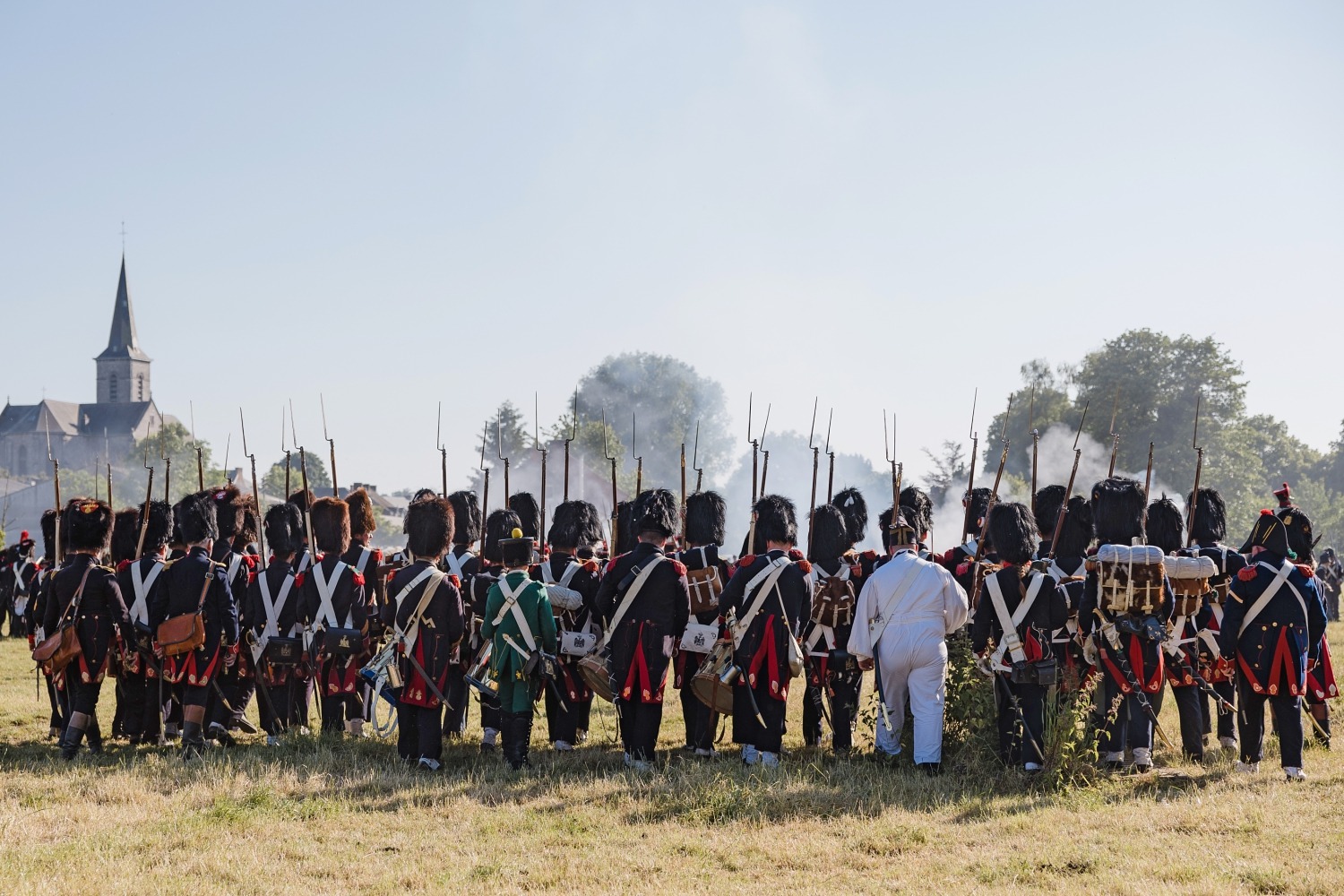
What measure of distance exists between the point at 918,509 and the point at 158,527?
6.38m

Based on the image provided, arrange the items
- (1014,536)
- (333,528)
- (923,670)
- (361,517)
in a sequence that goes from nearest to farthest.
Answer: (923,670)
(1014,536)
(333,528)
(361,517)

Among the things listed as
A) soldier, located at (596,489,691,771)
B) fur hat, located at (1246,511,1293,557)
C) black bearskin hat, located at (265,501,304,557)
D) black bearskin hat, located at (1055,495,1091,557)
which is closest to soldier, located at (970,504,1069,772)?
black bearskin hat, located at (1055,495,1091,557)

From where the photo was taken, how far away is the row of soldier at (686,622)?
855cm

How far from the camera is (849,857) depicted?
664 cm

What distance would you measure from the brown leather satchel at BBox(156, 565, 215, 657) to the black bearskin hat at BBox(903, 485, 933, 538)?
217 inches

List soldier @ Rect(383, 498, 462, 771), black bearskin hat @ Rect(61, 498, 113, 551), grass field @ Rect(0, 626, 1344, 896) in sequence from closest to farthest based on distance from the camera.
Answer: grass field @ Rect(0, 626, 1344, 896)
soldier @ Rect(383, 498, 462, 771)
black bearskin hat @ Rect(61, 498, 113, 551)

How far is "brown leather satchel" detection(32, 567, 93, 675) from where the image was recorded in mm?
9461

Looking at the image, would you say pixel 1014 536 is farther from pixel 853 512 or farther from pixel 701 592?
Result: pixel 853 512

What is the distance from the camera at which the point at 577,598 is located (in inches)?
369

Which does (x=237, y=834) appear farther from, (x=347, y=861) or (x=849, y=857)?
(x=849, y=857)

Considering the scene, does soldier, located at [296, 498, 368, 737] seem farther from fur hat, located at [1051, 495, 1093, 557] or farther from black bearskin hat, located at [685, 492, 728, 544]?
fur hat, located at [1051, 495, 1093, 557]

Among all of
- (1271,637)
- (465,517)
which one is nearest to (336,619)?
(465,517)

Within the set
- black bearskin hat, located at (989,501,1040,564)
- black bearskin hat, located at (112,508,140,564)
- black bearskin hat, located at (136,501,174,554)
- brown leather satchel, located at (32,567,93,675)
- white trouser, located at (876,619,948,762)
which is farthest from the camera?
black bearskin hat, located at (112,508,140,564)

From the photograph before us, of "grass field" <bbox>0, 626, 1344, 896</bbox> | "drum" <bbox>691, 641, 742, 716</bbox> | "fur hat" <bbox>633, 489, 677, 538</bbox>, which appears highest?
"fur hat" <bbox>633, 489, 677, 538</bbox>
